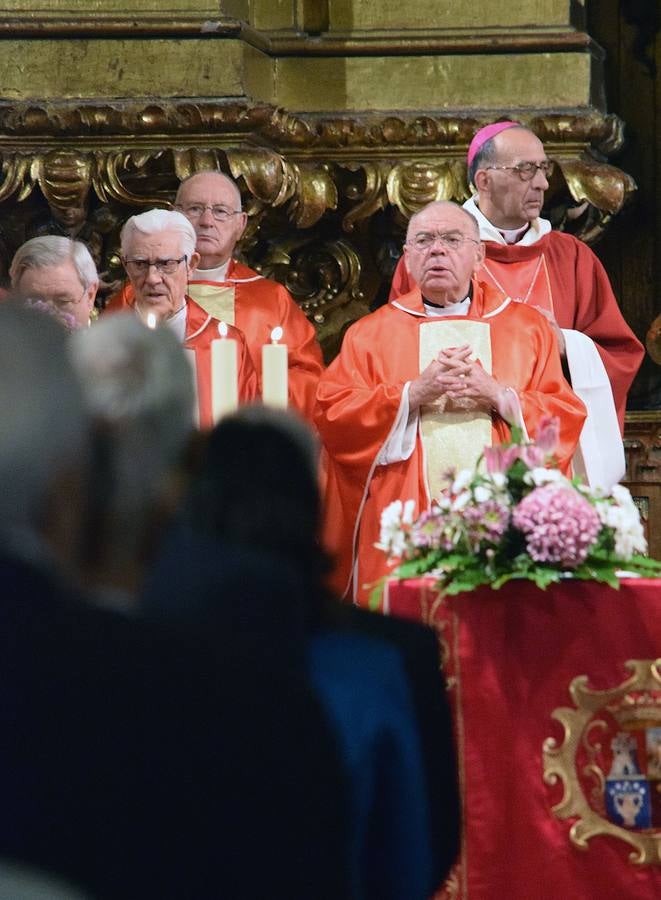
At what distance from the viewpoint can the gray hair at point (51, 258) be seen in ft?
19.3

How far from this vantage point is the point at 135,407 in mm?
1921

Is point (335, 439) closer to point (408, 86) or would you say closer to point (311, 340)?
point (311, 340)

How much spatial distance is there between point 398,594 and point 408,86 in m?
3.32

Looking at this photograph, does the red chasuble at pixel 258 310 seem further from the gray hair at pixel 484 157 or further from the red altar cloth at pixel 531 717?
the red altar cloth at pixel 531 717

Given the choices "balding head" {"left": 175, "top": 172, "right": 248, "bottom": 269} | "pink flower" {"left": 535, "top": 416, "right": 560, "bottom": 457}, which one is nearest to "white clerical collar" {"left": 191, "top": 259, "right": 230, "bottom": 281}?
"balding head" {"left": 175, "top": 172, "right": 248, "bottom": 269}

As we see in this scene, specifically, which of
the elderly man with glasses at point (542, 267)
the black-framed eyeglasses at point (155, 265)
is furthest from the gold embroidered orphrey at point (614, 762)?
the black-framed eyeglasses at point (155, 265)

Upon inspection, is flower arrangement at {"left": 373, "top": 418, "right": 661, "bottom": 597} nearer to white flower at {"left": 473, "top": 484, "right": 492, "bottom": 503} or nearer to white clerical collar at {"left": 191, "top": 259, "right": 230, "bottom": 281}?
white flower at {"left": 473, "top": 484, "right": 492, "bottom": 503}

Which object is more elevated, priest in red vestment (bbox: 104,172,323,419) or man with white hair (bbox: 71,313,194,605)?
priest in red vestment (bbox: 104,172,323,419)

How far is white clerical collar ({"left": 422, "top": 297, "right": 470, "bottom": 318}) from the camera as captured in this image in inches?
246

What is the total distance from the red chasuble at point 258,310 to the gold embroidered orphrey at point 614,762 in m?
2.33

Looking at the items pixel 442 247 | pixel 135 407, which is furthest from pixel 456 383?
pixel 135 407

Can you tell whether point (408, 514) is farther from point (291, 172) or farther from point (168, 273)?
point (291, 172)

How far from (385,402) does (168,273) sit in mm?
819

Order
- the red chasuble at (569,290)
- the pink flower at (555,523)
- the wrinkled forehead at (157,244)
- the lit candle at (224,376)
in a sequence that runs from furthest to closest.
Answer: the red chasuble at (569,290), the wrinkled forehead at (157,244), the pink flower at (555,523), the lit candle at (224,376)
